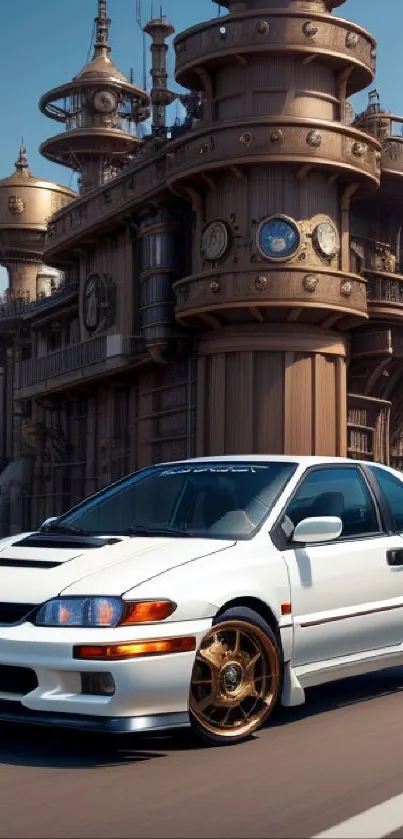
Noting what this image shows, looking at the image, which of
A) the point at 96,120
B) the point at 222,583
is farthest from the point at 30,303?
the point at 222,583

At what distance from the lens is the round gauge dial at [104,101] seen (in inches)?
1970

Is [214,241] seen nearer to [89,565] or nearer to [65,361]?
[65,361]

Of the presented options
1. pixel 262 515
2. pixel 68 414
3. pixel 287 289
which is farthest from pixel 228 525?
pixel 68 414

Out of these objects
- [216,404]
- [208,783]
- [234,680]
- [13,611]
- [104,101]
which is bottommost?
[208,783]

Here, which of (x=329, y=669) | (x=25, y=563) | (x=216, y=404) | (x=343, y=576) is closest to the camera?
(x=25, y=563)

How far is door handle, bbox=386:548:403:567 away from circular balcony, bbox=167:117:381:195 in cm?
2003

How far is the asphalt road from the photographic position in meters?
4.83

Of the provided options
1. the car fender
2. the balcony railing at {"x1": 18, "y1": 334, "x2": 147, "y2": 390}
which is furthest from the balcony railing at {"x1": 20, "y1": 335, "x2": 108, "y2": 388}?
the car fender

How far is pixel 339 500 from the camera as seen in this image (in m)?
7.77

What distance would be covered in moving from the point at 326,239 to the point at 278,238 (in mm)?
1346

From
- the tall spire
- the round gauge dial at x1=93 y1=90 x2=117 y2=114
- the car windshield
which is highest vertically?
the tall spire

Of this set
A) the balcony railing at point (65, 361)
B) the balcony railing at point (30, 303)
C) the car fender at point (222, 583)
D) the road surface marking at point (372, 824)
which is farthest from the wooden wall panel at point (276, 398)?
the road surface marking at point (372, 824)

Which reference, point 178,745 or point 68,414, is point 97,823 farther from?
point 68,414

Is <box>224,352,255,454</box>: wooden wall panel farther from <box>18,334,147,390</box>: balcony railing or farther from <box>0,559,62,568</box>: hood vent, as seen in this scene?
<box>0,559,62,568</box>: hood vent
